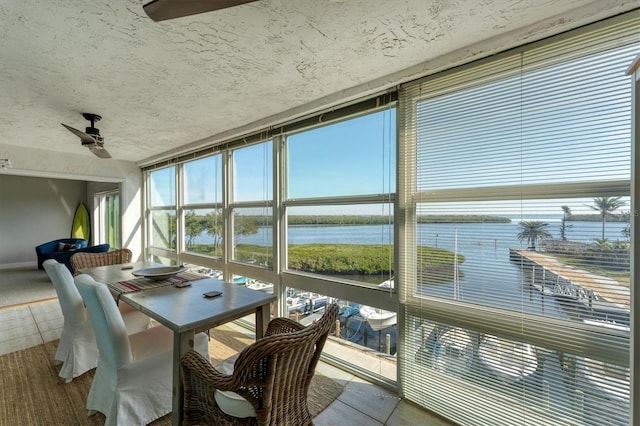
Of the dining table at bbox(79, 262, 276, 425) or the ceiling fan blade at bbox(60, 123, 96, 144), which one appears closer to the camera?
the dining table at bbox(79, 262, 276, 425)

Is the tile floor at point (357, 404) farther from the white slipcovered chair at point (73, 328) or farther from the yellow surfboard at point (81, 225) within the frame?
the yellow surfboard at point (81, 225)

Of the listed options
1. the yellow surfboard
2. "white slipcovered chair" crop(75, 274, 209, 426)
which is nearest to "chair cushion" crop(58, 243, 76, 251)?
the yellow surfboard

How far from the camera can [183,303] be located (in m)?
1.82

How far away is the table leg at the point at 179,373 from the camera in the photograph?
58.1 inches

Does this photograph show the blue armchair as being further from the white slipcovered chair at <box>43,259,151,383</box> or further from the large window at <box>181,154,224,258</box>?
the white slipcovered chair at <box>43,259,151,383</box>

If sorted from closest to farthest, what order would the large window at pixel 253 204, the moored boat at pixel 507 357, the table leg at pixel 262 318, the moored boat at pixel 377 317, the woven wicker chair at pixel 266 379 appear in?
the woven wicker chair at pixel 266 379
the moored boat at pixel 507 357
the table leg at pixel 262 318
the moored boat at pixel 377 317
the large window at pixel 253 204

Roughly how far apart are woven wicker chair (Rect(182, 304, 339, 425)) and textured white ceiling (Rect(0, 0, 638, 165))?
1.51 meters

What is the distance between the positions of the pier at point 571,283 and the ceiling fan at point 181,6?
6.17 ft

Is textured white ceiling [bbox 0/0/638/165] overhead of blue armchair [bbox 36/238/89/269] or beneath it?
overhead

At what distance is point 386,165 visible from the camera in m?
2.17

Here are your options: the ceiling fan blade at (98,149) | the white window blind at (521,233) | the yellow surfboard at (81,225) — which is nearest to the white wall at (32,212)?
the yellow surfboard at (81,225)

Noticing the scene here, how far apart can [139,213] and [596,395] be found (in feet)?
20.9

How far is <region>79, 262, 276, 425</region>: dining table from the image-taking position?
1500 mm

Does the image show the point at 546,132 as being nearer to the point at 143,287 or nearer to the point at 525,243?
the point at 525,243
